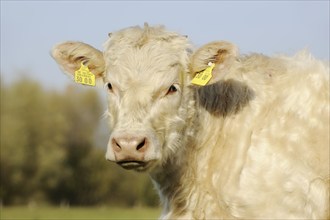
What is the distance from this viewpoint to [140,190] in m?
64.2

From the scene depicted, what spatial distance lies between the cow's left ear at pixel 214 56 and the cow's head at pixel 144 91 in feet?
0.42

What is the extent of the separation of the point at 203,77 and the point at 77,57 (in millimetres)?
1604

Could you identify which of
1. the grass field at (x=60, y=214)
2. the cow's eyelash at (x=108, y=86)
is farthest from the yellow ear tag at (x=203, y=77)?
the grass field at (x=60, y=214)

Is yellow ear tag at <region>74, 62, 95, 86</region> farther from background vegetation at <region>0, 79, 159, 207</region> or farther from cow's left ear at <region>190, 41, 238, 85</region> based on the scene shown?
background vegetation at <region>0, 79, 159, 207</region>

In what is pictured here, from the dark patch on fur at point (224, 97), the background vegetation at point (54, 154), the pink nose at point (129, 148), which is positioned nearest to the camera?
the pink nose at point (129, 148)

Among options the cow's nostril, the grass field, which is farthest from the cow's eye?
the grass field

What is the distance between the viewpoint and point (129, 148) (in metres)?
7.33

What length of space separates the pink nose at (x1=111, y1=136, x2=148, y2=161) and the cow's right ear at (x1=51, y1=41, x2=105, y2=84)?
4.94 ft

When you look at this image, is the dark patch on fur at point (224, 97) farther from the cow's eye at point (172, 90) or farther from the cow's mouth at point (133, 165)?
the cow's mouth at point (133, 165)

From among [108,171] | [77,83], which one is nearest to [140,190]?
[108,171]

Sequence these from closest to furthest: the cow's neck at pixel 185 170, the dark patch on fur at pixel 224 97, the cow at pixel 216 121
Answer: the cow at pixel 216 121
the cow's neck at pixel 185 170
the dark patch on fur at pixel 224 97

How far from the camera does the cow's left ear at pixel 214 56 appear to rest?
8430mm

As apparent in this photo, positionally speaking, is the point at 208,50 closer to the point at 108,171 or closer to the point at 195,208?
the point at 195,208

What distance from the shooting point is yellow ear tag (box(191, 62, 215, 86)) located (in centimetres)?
825
